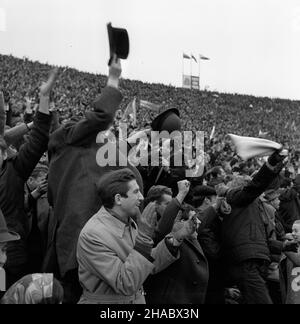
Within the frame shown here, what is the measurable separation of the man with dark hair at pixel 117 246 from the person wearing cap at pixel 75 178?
0.71 ft

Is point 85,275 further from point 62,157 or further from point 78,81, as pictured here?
point 78,81

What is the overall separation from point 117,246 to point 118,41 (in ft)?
3.73

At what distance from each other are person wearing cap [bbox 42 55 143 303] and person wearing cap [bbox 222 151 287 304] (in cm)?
131

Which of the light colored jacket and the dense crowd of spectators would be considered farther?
the dense crowd of spectators

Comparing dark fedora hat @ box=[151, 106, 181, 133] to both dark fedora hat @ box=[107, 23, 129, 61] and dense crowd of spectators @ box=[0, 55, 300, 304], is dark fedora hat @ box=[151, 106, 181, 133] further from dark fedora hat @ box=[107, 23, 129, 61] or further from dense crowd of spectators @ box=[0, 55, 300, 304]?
dark fedora hat @ box=[107, 23, 129, 61]

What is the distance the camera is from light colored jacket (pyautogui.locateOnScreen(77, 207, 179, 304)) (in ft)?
9.62

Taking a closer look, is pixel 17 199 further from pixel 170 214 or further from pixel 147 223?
pixel 147 223

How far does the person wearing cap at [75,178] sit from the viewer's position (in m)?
3.36

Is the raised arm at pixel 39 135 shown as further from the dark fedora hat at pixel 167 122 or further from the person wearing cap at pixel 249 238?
the person wearing cap at pixel 249 238

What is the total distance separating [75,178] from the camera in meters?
3.43

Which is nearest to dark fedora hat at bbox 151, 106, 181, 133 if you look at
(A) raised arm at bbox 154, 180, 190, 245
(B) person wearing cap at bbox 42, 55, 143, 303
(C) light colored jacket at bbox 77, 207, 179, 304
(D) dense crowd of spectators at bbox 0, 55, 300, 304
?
(D) dense crowd of spectators at bbox 0, 55, 300, 304

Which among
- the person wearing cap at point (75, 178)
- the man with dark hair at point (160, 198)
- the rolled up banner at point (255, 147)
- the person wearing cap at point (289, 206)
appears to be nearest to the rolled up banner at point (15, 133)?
the person wearing cap at point (75, 178)

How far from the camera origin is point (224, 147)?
55.0ft
